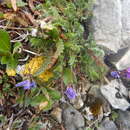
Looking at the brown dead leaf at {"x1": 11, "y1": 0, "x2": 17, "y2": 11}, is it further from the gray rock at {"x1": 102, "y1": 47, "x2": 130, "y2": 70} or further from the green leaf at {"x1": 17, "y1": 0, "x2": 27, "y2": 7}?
the gray rock at {"x1": 102, "y1": 47, "x2": 130, "y2": 70}

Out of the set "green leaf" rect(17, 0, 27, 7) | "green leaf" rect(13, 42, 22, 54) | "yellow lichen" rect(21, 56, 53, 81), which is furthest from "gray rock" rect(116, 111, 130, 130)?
"green leaf" rect(17, 0, 27, 7)

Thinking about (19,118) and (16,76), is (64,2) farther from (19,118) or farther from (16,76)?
(19,118)

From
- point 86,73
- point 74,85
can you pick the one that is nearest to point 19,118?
point 74,85

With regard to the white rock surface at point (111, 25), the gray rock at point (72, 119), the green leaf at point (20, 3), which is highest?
the green leaf at point (20, 3)

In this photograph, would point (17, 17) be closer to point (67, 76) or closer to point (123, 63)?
point (67, 76)

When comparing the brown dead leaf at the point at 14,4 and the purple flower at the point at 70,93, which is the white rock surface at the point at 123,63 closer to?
the purple flower at the point at 70,93

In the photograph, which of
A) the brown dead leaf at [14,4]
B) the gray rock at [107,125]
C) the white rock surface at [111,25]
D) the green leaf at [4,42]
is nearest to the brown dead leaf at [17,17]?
the brown dead leaf at [14,4]

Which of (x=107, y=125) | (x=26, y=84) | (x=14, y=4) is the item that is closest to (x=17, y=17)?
(x=14, y=4)

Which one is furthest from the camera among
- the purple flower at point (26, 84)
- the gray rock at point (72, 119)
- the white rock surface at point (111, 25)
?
the white rock surface at point (111, 25)
